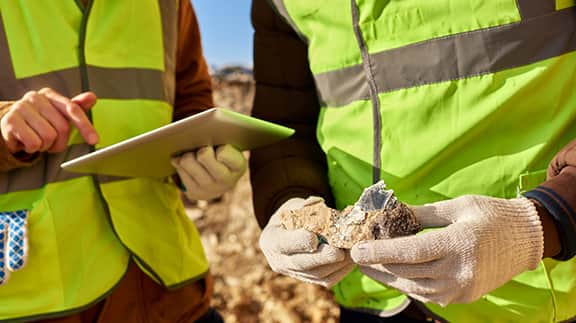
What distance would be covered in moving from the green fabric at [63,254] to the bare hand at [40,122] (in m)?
0.17

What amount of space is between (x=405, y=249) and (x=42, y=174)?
883 millimetres

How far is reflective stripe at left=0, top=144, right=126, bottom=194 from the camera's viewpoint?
4.20 feet

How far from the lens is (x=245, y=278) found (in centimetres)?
375

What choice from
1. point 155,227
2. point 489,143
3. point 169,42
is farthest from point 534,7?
point 155,227

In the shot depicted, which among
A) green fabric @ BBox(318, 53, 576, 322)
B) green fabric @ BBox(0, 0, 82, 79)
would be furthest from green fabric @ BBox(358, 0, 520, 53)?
green fabric @ BBox(0, 0, 82, 79)

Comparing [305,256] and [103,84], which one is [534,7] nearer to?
[305,256]

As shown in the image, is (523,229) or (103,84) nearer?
(523,229)

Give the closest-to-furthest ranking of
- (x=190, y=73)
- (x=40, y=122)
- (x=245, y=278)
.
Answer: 1. (x=40, y=122)
2. (x=190, y=73)
3. (x=245, y=278)

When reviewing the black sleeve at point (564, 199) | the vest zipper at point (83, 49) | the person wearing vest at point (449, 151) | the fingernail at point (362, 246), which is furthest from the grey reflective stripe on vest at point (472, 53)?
the vest zipper at point (83, 49)

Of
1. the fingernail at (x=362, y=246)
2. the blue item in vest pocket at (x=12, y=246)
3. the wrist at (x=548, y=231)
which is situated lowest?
the blue item in vest pocket at (x=12, y=246)

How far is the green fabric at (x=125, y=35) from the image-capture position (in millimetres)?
1369

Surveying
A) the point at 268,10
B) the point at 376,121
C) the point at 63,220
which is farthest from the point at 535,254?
the point at 63,220

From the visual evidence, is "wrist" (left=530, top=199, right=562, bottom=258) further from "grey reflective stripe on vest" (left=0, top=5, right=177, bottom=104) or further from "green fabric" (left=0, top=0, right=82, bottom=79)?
"green fabric" (left=0, top=0, right=82, bottom=79)

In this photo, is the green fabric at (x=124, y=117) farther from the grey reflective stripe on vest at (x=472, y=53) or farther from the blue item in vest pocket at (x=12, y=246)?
the grey reflective stripe on vest at (x=472, y=53)
